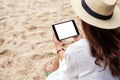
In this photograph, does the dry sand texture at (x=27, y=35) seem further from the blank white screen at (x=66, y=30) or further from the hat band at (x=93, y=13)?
the hat band at (x=93, y=13)

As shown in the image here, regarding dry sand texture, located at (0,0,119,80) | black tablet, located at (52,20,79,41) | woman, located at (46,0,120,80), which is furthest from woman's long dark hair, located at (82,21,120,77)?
dry sand texture, located at (0,0,119,80)

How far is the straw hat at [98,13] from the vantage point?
1.41 metres

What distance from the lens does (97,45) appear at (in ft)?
4.66

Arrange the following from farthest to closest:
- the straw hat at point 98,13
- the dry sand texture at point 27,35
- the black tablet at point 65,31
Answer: the dry sand texture at point 27,35 → the black tablet at point 65,31 → the straw hat at point 98,13

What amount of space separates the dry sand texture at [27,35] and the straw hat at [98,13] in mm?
1028

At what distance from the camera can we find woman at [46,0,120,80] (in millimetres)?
1412

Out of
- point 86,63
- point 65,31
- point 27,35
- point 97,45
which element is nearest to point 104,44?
point 97,45

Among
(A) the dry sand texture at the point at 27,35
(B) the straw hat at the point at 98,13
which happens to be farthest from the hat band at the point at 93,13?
(A) the dry sand texture at the point at 27,35

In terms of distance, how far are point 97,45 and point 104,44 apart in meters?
0.04

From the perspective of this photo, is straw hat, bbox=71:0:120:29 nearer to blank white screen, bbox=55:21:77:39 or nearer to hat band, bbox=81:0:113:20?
hat band, bbox=81:0:113:20

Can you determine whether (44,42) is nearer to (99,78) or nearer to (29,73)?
(29,73)

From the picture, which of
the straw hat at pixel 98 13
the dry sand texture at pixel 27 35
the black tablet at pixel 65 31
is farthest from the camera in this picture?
the dry sand texture at pixel 27 35

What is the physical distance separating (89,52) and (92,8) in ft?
0.77

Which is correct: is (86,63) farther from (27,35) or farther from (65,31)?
(27,35)
